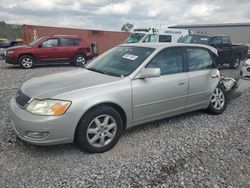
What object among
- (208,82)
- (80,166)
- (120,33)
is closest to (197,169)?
(80,166)

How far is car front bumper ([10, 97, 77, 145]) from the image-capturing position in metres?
3.09

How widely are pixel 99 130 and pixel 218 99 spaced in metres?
2.97

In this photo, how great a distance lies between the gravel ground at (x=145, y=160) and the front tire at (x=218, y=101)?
0.62 m

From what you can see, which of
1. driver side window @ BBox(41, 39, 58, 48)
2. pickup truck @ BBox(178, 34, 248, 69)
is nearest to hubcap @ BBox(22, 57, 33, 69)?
driver side window @ BBox(41, 39, 58, 48)

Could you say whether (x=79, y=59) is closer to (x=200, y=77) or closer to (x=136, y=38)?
(x=136, y=38)

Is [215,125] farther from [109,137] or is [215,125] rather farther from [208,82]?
[109,137]

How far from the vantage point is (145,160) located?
3328 mm

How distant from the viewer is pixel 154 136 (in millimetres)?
4086

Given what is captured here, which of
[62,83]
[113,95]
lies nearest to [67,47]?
[62,83]

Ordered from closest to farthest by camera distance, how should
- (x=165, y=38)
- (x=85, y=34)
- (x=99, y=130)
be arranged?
(x=99, y=130)
(x=165, y=38)
(x=85, y=34)

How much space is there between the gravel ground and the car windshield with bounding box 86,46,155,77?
1108 mm

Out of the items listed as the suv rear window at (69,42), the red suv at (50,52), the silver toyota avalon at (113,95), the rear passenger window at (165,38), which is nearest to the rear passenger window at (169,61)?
the silver toyota avalon at (113,95)

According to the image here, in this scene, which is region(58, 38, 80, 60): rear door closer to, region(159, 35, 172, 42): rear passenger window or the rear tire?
region(159, 35, 172, 42): rear passenger window

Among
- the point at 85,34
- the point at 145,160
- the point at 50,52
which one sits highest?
the point at 85,34
